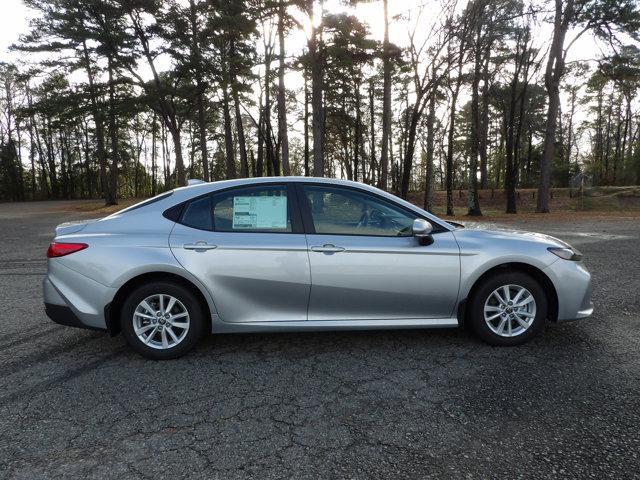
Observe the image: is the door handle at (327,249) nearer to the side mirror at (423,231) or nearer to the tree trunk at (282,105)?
the side mirror at (423,231)

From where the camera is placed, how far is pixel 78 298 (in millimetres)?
3438

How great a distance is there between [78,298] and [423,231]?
302 centimetres

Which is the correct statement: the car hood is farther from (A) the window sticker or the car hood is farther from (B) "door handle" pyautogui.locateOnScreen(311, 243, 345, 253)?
(A) the window sticker

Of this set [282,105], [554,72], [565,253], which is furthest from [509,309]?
[554,72]

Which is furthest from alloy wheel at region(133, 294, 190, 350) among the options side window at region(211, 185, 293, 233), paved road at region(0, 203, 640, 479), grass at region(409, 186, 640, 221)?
grass at region(409, 186, 640, 221)

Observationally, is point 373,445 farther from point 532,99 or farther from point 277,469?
point 532,99

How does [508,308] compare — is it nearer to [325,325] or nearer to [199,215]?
[325,325]

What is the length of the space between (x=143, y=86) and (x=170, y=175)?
37379 mm

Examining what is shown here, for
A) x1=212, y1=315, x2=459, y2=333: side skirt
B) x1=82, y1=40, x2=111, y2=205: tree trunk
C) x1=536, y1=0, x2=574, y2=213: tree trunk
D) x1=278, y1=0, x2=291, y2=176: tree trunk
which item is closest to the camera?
x1=212, y1=315, x2=459, y2=333: side skirt

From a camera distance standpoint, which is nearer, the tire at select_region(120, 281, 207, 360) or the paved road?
the paved road

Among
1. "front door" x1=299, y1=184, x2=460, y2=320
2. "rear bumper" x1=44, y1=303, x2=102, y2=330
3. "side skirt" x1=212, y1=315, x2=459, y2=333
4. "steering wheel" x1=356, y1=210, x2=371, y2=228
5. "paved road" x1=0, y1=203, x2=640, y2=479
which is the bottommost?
"paved road" x1=0, y1=203, x2=640, y2=479

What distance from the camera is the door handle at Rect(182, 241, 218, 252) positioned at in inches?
136

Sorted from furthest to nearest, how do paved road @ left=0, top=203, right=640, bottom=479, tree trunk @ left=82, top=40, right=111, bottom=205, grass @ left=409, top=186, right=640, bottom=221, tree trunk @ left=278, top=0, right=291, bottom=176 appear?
grass @ left=409, top=186, right=640, bottom=221
tree trunk @ left=82, top=40, right=111, bottom=205
tree trunk @ left=278, top=0, right=291, bottom=176
paved road @ left=0, top=203, right=640, bottom=479

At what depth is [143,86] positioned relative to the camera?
22250 millimetres
